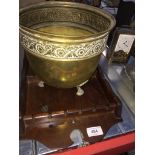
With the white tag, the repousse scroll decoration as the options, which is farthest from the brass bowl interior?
the white tag

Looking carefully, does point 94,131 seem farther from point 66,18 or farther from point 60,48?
point 66,18

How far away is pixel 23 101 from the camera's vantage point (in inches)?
23.9

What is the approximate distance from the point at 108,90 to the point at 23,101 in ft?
0.79

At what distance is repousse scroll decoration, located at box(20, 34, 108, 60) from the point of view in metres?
0.49

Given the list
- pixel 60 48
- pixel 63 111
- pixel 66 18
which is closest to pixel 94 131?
pixel 63 111

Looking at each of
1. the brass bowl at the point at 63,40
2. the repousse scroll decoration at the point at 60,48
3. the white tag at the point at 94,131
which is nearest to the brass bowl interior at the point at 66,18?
the brass bowl at the point at 63,40

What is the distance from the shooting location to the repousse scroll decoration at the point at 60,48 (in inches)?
19.2

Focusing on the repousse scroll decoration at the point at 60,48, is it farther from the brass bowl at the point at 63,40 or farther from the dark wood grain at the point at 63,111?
the dark wood grain at the point at 63,111

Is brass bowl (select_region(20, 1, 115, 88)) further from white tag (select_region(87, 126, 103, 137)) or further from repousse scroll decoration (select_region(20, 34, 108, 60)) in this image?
white tag (select_region(87, 126, 103, 137))

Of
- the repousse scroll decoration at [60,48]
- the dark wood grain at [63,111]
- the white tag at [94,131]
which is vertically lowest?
the white tag at [94,131]

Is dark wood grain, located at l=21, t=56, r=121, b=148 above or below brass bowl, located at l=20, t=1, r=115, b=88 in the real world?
below

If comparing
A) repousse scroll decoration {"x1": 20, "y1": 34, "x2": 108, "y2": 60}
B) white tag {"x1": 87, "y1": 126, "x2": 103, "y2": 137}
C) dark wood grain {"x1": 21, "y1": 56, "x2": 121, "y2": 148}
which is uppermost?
repousse scroll decoration {"x1": 20, "y1": 34, "x2": 108, "y2": 60}
